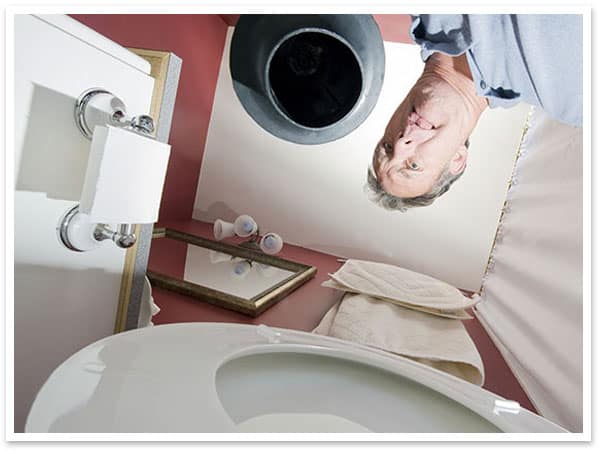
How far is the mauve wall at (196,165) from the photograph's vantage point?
2.54ft

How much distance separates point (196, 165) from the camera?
51.1 inches

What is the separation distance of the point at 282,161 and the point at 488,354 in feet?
3.28

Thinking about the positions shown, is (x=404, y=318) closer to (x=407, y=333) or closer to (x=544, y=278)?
→ (x=407, y=333)

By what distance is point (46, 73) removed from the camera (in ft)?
1.29

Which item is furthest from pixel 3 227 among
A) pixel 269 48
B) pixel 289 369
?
pixel 269 48

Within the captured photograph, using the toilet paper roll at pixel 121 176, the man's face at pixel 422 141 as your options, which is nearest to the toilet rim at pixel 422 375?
the toilet paper roll at pixel 121 176

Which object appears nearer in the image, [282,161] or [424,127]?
[424,127]

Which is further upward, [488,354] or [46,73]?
[46,73]

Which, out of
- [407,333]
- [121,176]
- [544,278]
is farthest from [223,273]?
[544,278]

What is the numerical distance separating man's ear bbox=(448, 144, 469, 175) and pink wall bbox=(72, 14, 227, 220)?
91 centimetres

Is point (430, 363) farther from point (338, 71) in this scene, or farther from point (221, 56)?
point (221, 56)

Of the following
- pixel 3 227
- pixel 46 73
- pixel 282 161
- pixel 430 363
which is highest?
pixel 282 161

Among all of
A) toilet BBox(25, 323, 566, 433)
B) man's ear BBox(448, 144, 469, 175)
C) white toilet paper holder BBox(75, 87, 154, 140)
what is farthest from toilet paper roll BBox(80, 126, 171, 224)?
man's ear BBox(448, 144, 469, 175)

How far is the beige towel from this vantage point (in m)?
0.76
